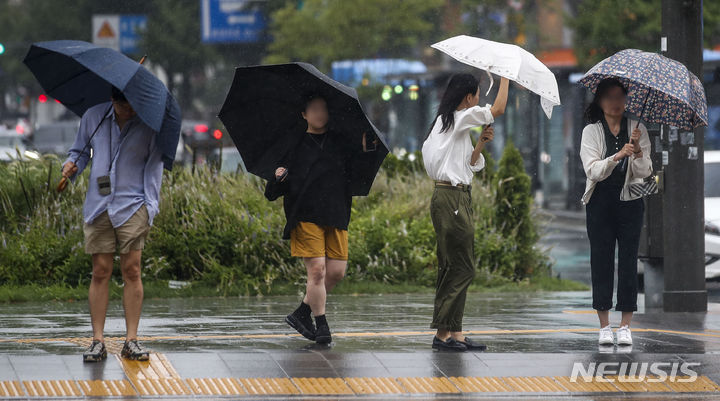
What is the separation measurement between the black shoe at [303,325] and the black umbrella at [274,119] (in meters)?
0.91

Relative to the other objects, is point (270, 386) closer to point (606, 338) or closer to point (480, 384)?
point (480, 384)

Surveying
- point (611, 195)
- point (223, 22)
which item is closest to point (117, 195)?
point (611, 195)

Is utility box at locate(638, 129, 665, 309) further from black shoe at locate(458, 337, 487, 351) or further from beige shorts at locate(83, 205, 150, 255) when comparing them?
beige shorts at locate(83, 205, 150, 255)

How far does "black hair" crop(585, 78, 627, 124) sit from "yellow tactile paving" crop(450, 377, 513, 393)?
219 cm

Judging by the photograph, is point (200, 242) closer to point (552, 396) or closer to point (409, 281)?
point (409, 281)

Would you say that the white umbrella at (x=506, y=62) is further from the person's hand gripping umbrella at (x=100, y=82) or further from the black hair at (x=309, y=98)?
the person's hand gripping umbrella at (x=100, y=82)

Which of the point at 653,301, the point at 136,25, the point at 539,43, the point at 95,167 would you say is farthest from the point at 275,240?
the point at 136,25

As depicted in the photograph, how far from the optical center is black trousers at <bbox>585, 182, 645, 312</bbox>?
8.46 metres

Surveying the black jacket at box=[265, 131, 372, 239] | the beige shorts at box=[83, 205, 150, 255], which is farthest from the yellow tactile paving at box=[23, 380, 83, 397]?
the black jacket at box=[265, 131, 372, 239]

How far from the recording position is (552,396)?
23.0ft

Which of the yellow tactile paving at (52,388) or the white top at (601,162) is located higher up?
the white top at (601,162)

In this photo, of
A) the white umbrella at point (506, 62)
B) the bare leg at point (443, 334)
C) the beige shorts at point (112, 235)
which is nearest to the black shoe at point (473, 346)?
the bare leg at point (443, 334)

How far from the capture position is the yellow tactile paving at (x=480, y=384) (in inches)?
277

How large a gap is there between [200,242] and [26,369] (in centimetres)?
544
